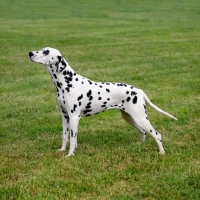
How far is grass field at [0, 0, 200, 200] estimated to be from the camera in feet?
18.0

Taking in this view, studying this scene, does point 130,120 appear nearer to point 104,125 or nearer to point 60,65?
point 104,125

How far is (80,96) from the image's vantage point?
254 inches

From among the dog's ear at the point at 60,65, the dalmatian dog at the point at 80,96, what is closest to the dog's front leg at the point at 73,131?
the dalmatian dog at the point at 80,96

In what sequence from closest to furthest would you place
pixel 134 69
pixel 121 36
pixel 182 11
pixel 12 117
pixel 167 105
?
1. pixel 12 117
2. pixel 167 105
3. pixel 134 69
4. pixel 121 36
5. pixel 182 11

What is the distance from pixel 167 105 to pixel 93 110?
3.24 m

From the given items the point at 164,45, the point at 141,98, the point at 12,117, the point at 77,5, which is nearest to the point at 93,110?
the point at 141,98

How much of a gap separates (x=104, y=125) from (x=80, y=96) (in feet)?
6.08

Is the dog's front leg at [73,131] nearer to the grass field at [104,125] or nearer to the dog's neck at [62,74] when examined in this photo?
the grass field at [104,125]

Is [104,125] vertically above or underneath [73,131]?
underneath

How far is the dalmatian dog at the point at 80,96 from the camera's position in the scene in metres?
6.40

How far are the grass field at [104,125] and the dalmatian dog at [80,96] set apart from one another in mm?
474

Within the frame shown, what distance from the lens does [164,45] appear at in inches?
739

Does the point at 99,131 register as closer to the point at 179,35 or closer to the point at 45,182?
the point at 45,182

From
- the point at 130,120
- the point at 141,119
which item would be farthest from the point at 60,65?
the point at 130,120
